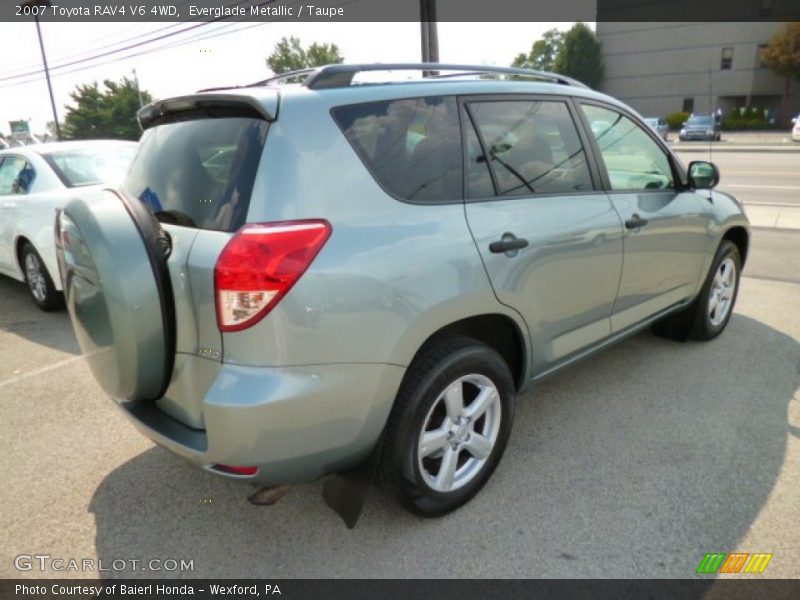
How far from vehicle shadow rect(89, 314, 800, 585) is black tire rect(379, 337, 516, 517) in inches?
5.8

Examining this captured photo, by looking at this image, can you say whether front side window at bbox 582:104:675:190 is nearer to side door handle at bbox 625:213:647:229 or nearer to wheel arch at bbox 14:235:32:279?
side door handle at bbox 625:213:647:229

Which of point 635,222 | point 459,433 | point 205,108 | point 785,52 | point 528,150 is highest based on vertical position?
point 785,52

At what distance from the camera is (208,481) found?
9.07ft

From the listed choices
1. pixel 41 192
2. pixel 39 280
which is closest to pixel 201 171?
pixel 41 192

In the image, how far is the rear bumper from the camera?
1.85 meters

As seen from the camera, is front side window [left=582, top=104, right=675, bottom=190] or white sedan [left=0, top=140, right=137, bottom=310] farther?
white sedan [left=0, top=140, right=137, bottom=310]

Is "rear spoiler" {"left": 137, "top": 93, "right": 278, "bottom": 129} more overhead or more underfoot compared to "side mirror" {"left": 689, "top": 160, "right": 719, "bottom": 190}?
more overhead

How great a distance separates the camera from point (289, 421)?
1.89 meters

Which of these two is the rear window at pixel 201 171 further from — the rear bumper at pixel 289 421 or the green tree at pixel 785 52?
the green tree at pixel 785 52

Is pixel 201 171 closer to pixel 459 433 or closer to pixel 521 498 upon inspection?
pixel 459 433

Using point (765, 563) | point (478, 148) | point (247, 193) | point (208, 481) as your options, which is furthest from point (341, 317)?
point (765, 563)

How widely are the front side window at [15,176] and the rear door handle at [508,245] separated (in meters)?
4.96

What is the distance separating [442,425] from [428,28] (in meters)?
11.2

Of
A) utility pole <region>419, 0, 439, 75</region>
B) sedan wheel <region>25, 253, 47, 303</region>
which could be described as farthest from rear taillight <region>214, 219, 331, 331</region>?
utility pole <region>419, 0, 439, 75</region>
